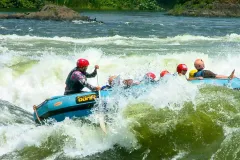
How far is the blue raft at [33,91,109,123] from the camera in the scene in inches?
378

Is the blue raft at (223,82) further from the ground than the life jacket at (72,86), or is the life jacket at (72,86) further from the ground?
the blue raft at (223,82)

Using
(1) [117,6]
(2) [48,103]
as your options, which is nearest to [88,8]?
(1) [117,6]

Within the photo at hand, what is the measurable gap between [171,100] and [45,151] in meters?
2.58

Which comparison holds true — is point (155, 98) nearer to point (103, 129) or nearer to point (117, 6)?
point (103, 129)

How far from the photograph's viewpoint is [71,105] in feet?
31.7

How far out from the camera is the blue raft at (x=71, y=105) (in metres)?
9.60

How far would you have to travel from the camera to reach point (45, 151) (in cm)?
830

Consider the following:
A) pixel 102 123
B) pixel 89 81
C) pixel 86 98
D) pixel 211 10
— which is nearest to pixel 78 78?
pixel 86 98

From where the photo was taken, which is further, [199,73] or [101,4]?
[101,4]

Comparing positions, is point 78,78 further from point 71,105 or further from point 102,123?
Result: point 102,123

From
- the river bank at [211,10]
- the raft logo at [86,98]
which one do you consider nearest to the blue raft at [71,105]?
the raft logo at [86,98]

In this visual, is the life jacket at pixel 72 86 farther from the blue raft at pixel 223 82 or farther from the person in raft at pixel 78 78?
the blue raft at pixel 223 82

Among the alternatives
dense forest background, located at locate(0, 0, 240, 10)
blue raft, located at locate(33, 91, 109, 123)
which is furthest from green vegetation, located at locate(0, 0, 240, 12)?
blue raft, located at locate(33, 91, 109, 123)

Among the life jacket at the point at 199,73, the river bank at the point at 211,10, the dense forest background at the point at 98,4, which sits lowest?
the dense forest background at the point at 98,4
